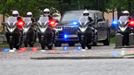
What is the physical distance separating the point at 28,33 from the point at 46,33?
2.23m

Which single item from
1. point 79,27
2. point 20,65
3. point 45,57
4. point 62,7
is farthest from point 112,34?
point 20,65

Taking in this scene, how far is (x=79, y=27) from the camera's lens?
29.1 meters

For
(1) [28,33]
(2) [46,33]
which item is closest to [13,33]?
(2) [46,33]

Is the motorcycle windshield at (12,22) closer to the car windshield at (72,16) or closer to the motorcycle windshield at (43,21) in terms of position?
the motorcycle windshield at (43,21)

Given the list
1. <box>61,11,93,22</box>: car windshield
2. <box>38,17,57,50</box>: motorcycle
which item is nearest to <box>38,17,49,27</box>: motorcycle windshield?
<box>38,17,57,50</box>: motorcycle

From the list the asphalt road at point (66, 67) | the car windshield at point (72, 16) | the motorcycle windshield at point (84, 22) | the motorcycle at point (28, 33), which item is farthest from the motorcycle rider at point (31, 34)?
the asphalt road at point (66, 67)

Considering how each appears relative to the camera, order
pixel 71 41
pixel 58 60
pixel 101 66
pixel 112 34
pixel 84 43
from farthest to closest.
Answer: pixel 112 34
pixel 71 41
pixel 84 43
pixel 58 60
pixel 101 66

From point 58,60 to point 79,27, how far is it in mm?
7198

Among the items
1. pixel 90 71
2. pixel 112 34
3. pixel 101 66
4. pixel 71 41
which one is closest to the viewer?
pixel 90 71

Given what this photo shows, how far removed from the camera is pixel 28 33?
31094mm

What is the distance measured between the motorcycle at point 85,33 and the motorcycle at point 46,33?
1.41m

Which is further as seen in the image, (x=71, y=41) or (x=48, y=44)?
(x=71, y=41)

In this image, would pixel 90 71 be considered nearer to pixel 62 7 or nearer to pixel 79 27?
pixel 79 27

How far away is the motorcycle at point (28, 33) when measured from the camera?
102ft
